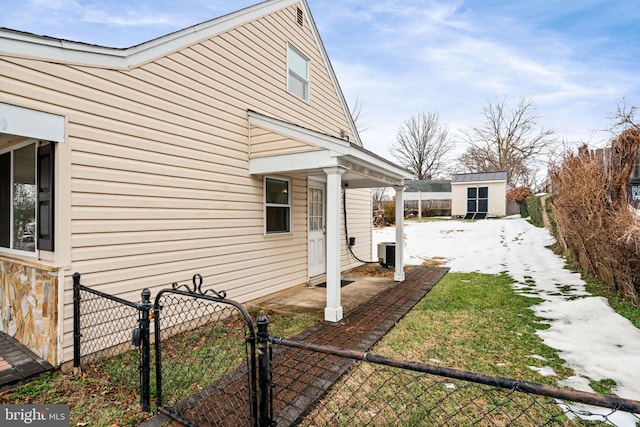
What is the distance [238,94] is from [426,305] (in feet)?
15.9

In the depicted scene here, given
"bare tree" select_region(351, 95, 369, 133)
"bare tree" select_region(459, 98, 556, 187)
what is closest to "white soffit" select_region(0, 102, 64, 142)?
"bare tree" select_region(351, 95, 369, 133)

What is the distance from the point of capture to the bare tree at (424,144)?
34000mm

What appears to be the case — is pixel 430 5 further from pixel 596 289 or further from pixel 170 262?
pixel 170 262

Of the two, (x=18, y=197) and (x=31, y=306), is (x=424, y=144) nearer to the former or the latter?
(x=18, y=197)

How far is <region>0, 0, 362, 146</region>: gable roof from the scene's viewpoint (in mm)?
2904

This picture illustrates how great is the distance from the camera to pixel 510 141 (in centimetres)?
2864

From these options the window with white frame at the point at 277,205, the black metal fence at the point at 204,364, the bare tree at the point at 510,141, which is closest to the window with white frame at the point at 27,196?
the black metal fence at the point at 204,364

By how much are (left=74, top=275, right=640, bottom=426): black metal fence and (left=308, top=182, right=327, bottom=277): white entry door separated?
373 cm

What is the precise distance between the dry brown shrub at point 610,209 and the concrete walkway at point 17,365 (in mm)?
7215

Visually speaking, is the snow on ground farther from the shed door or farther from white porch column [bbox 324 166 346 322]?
the shed door

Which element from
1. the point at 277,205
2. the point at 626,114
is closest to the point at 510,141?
the point at 626,114

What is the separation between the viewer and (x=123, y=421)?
2.46 meters

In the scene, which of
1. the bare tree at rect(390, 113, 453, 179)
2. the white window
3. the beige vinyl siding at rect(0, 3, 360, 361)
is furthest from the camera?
the bare tree at rect(390, 113, 453, 179)

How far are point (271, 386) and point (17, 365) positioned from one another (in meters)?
3.03
